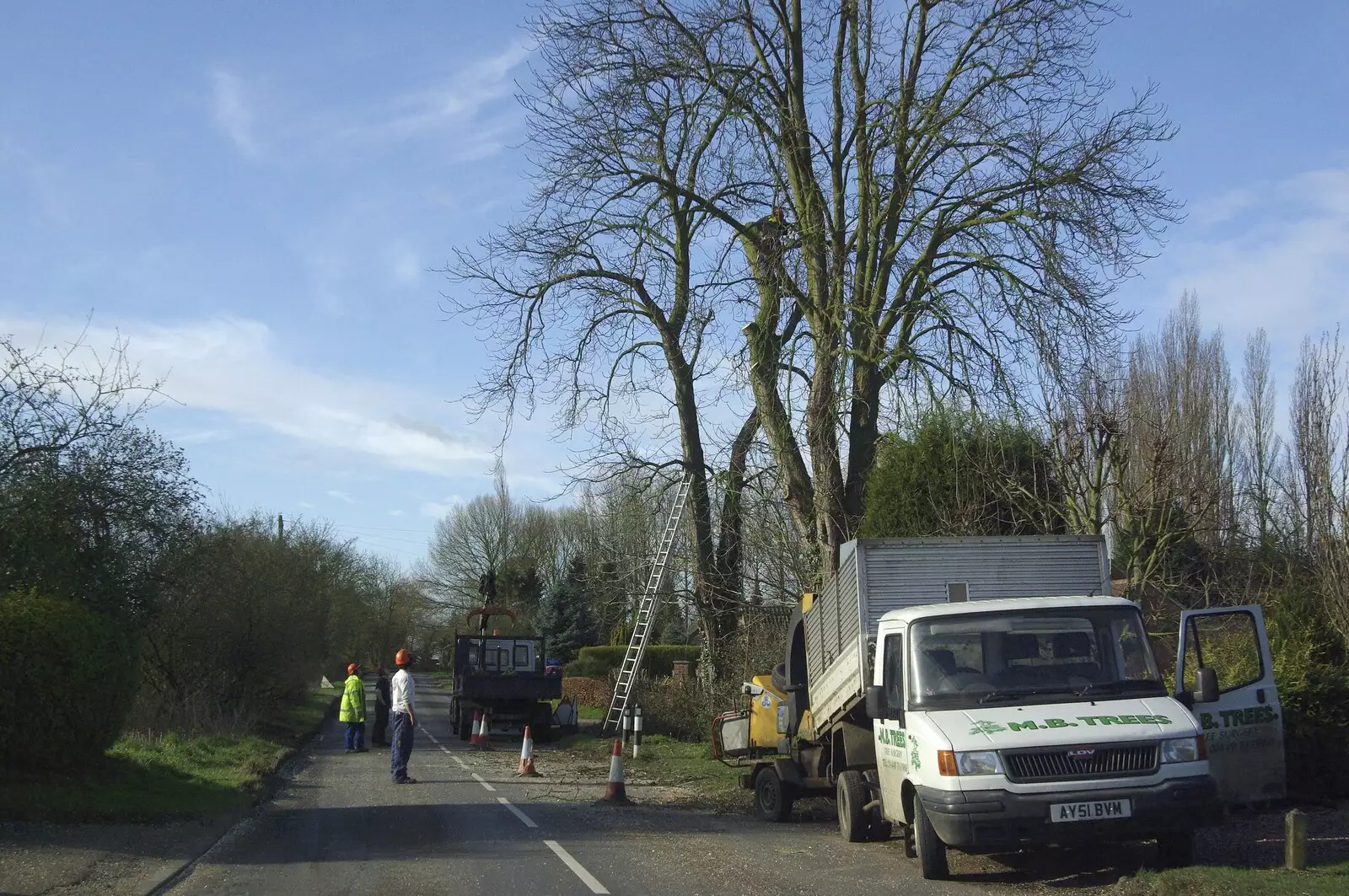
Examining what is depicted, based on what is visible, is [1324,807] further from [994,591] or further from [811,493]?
[811,493]

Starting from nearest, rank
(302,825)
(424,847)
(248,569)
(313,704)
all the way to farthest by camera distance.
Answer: (424,847) < (302,825) < (248,569) < (313,704)

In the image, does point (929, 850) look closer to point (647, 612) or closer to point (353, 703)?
point (647, 612)

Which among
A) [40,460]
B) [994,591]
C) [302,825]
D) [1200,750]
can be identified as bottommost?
[302,825]

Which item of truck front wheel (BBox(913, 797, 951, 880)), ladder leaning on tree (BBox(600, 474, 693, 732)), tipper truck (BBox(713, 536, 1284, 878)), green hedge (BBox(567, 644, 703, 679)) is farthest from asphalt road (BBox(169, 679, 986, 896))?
green hedge (BBox(567, 644, 703, 679))

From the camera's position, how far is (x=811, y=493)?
20234 mm

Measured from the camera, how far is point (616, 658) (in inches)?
1983

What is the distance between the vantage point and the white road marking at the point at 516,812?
12.9 metres

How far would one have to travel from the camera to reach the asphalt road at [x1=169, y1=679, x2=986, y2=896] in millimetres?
9016

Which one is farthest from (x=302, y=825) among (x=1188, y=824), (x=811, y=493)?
(x=811, y=493)

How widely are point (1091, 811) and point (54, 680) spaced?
9.97 m

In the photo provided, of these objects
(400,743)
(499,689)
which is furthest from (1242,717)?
(499,689)

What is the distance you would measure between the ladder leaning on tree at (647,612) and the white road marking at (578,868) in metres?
13.8

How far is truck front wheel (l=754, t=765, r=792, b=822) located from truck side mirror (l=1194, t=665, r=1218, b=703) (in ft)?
15.9

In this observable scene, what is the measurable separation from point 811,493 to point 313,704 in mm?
32300
